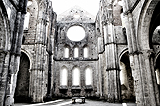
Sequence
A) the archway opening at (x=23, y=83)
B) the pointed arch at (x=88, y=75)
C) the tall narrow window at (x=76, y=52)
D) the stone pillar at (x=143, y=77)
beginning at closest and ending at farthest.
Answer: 1. the stone pillar at (x=143, y=77)
2. the archway opening at (x=23, y=83)
3. the pointed arch at (x=88, y=75)
4. the tall narrow window at (x=76, y=52)

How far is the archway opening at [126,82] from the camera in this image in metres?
16.5

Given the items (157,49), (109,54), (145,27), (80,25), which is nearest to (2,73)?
(145,27)

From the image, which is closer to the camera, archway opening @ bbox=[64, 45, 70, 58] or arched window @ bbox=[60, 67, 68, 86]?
arched window @ bbox=[60, 67, 68, 86]

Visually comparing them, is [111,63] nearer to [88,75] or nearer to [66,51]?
[88,75]

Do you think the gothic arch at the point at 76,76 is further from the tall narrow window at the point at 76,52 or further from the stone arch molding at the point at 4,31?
the stone arch molding at the point at 4,31

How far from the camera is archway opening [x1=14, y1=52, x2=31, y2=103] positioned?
1420 centimetres

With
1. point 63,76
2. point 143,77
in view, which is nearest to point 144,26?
point 143,77

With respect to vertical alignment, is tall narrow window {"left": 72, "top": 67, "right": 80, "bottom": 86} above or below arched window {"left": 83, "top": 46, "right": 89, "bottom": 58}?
below

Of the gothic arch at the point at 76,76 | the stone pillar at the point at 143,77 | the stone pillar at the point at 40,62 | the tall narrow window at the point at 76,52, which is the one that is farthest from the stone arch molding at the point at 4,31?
the tall narrow window at the point at 76,52

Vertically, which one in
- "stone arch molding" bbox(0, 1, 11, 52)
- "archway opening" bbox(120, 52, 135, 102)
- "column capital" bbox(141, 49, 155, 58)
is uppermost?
"stone arch molding" bbox(0, 1, 11, 52)

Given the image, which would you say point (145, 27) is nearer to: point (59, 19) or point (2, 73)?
point (2, 73)

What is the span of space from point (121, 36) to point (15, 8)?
401 inches

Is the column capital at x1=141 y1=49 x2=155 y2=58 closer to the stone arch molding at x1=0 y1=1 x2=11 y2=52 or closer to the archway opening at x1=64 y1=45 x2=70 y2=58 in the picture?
the stone arch molding at x1=0 y1=1 x2=11 y2=52

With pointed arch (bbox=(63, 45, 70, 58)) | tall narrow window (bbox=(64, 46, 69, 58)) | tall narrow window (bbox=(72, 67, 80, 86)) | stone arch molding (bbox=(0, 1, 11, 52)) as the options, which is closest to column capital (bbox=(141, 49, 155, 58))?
stone arch molding (bbox=(0, 1, 11, 52))
